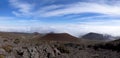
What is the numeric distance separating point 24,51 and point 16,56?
2560 millimetres

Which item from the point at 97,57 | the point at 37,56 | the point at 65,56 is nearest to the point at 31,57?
the point at 37,56

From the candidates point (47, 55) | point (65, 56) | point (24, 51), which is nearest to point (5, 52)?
point (24, 51)

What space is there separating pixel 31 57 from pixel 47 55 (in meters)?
4.00

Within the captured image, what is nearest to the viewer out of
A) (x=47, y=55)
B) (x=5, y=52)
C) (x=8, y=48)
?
(x=5, y=52)

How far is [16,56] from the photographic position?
33562 millimetres

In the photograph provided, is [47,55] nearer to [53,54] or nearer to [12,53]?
[53,54]

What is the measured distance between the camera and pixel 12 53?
34.1 metres

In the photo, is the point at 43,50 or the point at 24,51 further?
the point at 43,50

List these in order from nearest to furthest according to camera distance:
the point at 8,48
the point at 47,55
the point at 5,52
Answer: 1. the point at 5,52
2. the point at 8,48
3. the point at 47,55

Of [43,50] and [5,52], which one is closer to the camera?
[5,52]

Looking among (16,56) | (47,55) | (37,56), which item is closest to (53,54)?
(47,55)

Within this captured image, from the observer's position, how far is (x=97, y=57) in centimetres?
3962

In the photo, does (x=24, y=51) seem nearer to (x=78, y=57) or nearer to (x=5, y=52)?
(x=5, y=52)

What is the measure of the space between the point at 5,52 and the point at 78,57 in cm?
1228
